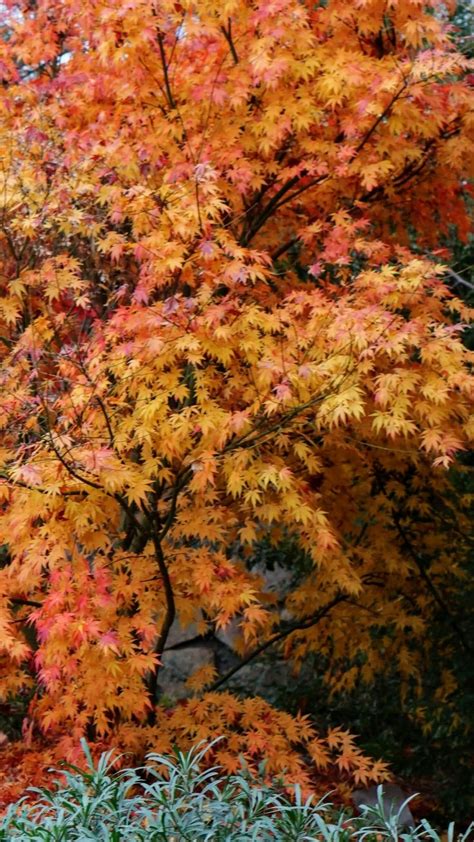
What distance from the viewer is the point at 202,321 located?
462cm

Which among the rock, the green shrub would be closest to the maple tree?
the green shrub

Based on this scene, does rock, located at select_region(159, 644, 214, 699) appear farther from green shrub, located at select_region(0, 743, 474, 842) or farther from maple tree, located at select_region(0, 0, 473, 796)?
green shrub, located at select_region(0, 743, 474, 842)

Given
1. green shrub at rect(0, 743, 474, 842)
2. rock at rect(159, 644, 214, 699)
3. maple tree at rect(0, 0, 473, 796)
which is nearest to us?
green shrub at rect(0, 743, 474, 842)

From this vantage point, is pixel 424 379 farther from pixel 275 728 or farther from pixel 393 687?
pixel 393 687

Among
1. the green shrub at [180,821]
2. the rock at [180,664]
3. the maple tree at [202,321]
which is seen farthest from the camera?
the rock at [180,664]

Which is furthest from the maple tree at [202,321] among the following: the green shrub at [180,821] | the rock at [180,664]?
the rock at [180,664]

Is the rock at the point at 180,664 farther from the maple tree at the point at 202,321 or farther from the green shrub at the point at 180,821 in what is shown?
the green shrub at the point at 180,821

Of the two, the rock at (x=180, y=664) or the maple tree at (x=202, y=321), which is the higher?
the maple tree at (x=202, y=321)

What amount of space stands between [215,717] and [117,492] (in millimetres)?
1451

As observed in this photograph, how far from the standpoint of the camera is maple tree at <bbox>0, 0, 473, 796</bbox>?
14.8 feet

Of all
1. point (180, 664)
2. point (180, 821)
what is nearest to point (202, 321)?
point (180, 821)

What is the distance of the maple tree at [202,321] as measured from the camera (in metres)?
4.52

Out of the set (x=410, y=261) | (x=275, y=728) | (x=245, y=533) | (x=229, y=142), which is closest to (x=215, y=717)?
(x=275, y=728)

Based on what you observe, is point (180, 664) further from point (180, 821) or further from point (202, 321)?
point (180, 821)
